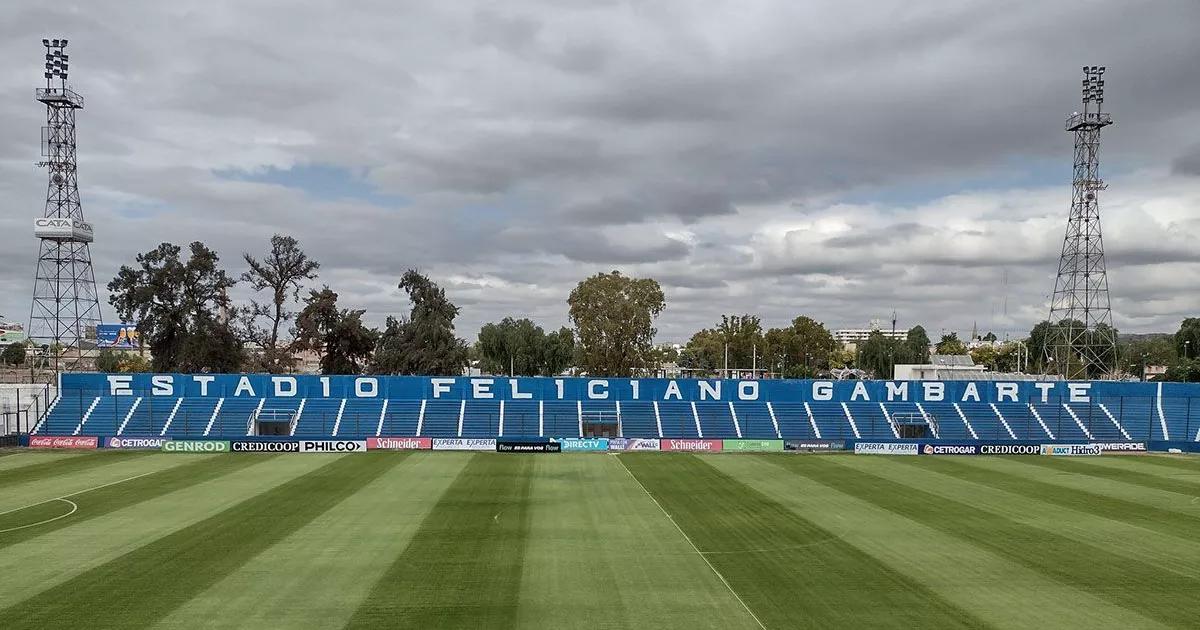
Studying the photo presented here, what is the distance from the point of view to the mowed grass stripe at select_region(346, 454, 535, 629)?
1708 cm

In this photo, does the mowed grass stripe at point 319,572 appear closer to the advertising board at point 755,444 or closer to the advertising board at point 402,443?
the advertising board at point 402,443

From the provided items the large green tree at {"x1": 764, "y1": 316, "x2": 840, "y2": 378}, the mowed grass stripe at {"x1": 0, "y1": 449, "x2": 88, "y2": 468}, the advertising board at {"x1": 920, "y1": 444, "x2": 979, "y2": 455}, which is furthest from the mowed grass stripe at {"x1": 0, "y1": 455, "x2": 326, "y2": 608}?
the large green tree at {"x1": 764, "y1": 316, "x2": 840, "y2": 378}

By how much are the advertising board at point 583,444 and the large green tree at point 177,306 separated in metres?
44.8

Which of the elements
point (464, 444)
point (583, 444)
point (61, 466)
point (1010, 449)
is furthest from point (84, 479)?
point (1010, 449)

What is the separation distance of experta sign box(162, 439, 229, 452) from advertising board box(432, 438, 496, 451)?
42.3ft

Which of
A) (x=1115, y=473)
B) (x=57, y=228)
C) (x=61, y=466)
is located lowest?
(x=1115, y=473)

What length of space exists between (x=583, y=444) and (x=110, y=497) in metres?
26.2

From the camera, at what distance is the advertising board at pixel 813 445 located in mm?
50094

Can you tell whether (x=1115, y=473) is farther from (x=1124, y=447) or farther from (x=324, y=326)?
(x=324, y=326)

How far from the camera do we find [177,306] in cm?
7512

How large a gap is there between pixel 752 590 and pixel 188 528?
18.4m

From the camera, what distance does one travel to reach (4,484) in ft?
113

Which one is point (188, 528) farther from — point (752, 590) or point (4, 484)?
point (752, 590)

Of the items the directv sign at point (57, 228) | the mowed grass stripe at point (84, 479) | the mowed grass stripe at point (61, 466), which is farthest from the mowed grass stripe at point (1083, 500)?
the directv sign at point (57, 228)
